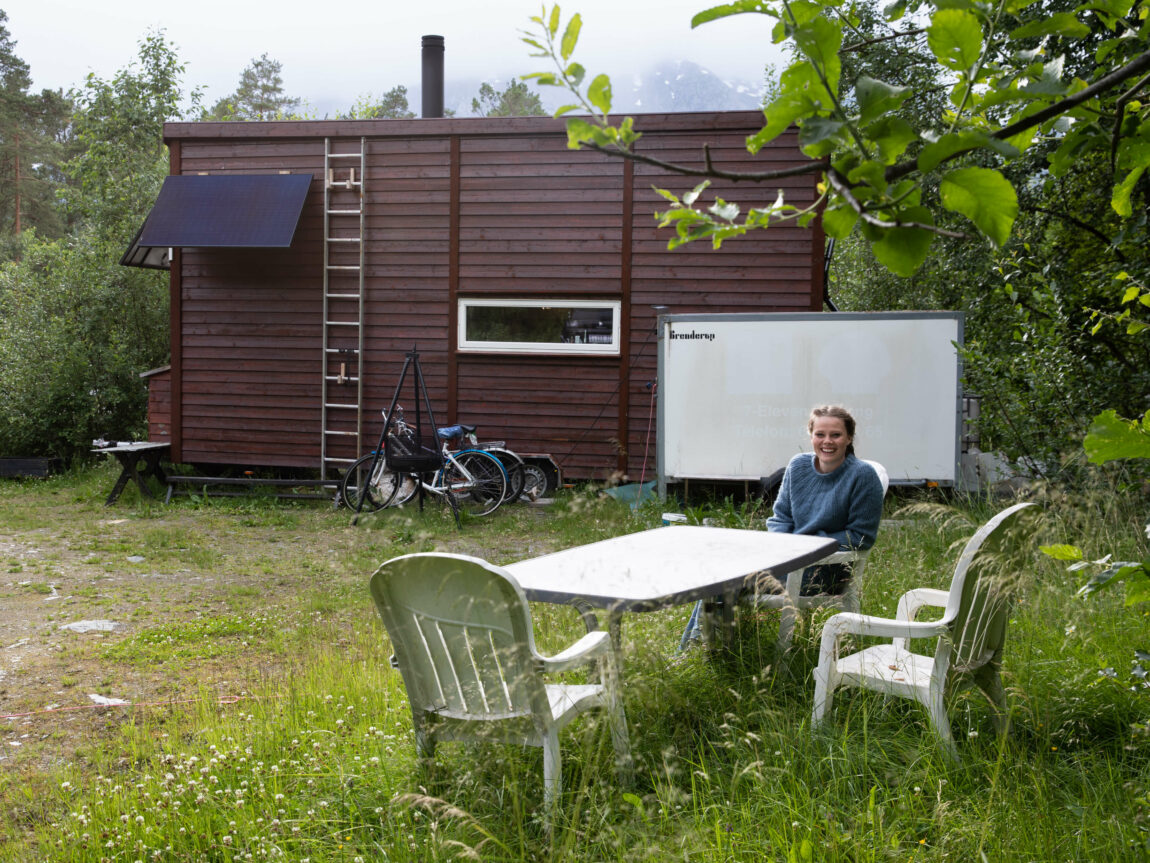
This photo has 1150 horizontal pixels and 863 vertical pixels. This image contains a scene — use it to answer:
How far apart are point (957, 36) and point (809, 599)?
342cm

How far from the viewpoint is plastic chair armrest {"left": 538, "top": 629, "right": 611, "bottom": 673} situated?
2.86 metres

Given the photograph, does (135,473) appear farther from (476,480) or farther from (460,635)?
(460,635)

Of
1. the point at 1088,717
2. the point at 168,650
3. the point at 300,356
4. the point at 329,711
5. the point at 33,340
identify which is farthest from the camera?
the point at 33,340

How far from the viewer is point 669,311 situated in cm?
1152

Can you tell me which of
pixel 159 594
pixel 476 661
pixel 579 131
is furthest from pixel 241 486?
pixel 579 131

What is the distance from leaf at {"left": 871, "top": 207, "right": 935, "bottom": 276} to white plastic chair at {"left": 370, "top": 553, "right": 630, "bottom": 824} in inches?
67.4

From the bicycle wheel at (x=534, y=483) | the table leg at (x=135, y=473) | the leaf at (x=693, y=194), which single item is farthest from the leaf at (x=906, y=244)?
the table leg at (x=135, y=473)

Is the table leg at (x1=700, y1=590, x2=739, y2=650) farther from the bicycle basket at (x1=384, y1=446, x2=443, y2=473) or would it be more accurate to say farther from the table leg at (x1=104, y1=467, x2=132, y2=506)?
the table leg at (x1=104, y1=467, x2=132, y2=506)

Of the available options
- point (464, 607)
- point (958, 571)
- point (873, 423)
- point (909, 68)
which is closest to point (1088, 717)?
point (958, 571)

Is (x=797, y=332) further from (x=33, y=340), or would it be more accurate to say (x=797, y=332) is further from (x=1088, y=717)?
(x=33, y=340)

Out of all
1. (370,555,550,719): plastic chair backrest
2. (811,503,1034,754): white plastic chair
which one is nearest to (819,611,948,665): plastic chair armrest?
(811,503,1034,754): white plastic chair

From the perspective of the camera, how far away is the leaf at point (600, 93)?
4.11ft

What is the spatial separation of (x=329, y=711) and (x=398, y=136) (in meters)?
9.30

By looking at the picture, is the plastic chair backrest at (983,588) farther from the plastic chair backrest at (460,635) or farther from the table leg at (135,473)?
the table leg at (135,473)
